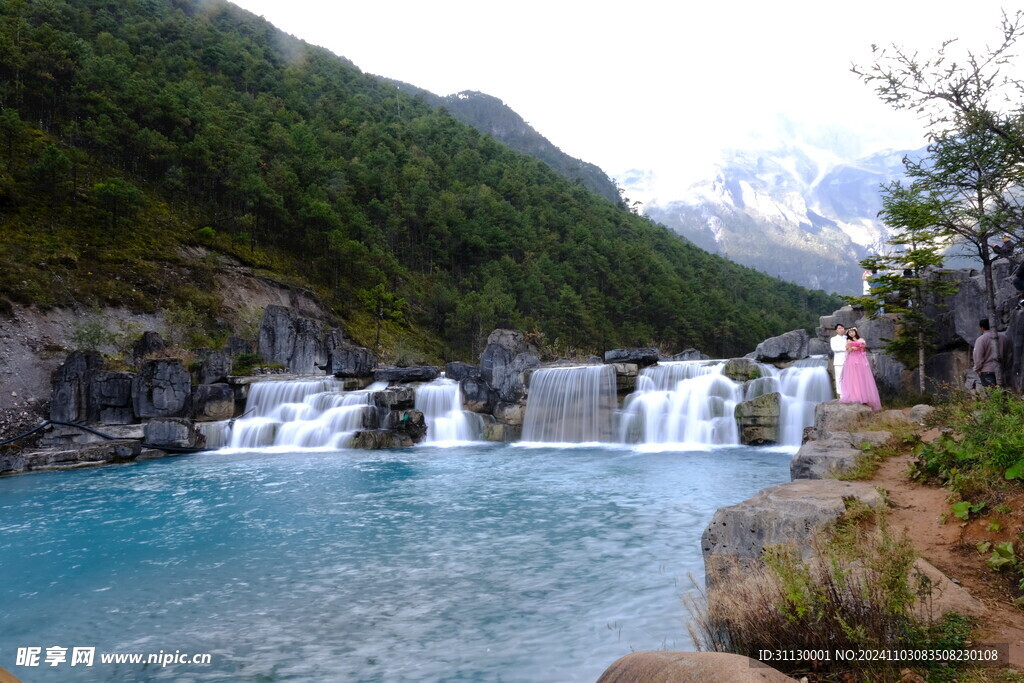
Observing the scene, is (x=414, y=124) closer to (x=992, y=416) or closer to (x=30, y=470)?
(x=30, y=470)

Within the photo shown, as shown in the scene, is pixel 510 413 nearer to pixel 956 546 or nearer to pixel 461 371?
pixel 461 371

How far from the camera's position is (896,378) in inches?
824

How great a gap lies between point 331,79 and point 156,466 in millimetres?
89447

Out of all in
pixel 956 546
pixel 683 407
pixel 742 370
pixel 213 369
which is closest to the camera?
pixel 956 546

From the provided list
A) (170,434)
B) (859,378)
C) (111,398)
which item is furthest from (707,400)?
(111,398)

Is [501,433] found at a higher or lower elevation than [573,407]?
lower

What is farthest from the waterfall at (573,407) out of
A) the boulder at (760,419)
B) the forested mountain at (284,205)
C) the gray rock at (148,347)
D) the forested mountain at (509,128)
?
the forested mountain at (509,128)

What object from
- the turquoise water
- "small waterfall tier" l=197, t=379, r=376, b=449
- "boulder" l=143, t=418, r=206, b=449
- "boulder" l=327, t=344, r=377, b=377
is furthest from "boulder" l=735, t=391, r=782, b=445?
"boulder" l=143, t=418, r=206, b=449

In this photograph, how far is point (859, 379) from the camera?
15391 millimetres

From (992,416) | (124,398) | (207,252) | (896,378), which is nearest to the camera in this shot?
(992,416)

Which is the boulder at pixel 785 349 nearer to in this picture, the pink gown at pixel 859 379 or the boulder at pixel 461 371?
the pink gown at pixel 859 379

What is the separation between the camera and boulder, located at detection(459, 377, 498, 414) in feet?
95.6

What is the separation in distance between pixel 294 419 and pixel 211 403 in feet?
14.2

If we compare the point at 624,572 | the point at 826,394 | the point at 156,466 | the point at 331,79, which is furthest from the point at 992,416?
the point at 331,79
